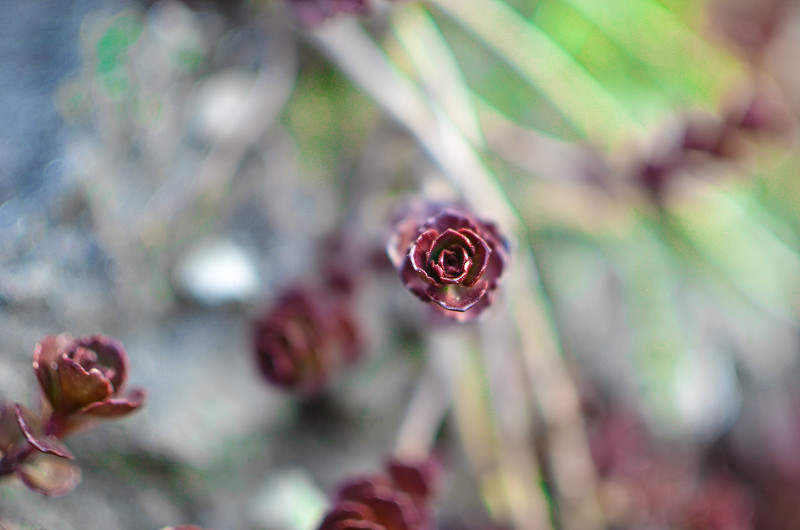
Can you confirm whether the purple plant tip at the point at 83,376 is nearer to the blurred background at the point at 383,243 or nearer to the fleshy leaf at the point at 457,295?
the blurred background at the point at 383,243

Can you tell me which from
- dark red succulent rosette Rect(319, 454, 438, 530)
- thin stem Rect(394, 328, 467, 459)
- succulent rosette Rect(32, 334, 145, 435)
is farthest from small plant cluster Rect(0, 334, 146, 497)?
thin stem Rect(394, 328, 467, 459)

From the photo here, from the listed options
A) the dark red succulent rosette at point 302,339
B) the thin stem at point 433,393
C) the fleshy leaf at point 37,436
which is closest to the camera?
the fleshy leaf at point 37,436

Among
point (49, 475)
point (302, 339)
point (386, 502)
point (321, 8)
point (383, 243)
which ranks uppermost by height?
point (321, 8)

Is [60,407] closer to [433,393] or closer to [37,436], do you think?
[37,436]

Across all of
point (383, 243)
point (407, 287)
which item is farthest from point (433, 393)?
point (407, 287)

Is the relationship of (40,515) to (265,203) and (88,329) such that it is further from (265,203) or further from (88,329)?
(265,203)

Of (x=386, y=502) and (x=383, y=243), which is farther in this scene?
(x=383, y=243)

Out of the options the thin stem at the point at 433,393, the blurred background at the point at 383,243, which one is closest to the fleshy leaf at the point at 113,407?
the blurred background at the point at 383,243
